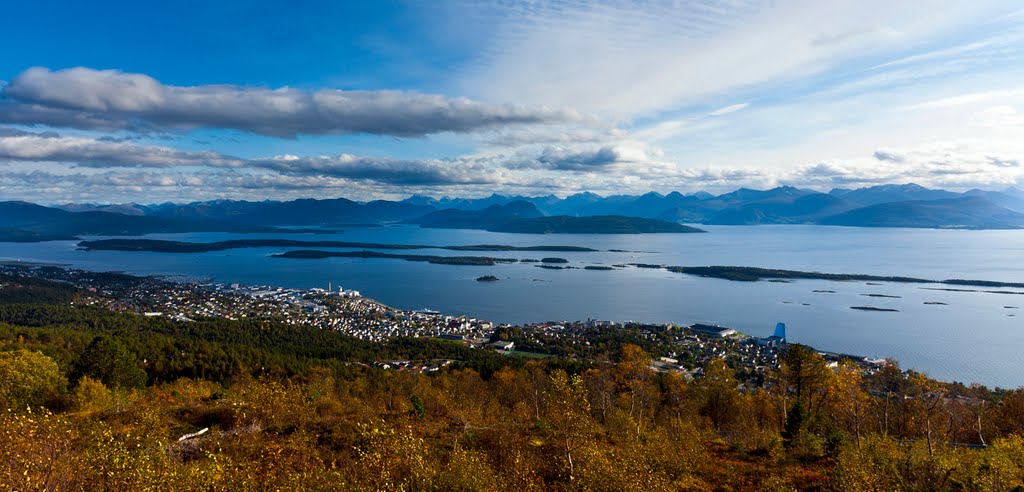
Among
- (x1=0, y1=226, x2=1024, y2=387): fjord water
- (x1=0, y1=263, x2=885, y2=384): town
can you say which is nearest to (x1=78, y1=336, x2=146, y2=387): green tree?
(x1=0, y1=263, x2=885, y2=384): town

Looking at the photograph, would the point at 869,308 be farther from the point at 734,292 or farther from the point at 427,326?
the point at 427,326

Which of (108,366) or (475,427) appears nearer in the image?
(475,427)

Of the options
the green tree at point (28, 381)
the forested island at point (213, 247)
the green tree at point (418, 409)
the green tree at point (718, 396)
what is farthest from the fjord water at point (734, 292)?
the green tree at point (28, 381)

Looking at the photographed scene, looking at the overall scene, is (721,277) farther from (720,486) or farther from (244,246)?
(244,246)

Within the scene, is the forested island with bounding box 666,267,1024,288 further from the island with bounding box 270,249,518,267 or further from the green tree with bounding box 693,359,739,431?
the green tree with bounding box 693,359,739,431

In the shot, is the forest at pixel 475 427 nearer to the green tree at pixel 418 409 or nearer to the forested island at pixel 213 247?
the green tree at pixel 418 409

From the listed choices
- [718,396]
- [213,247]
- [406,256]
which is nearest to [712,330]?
[718,396]
